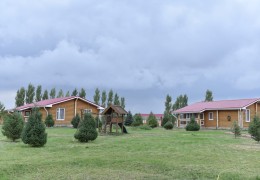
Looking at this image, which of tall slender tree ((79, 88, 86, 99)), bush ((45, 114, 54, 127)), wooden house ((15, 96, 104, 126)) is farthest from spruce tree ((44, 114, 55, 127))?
tall slender tree ((79, 88, 86, 99))

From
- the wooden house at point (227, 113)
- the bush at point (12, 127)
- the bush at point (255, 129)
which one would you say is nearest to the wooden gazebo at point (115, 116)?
the bush at point (12, 127)

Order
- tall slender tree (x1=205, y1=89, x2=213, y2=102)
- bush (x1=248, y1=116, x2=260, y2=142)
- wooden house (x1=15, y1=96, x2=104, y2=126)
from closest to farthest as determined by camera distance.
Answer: bush (x1=248, y1=116, x2=260, y2=142) → wooden house (x1=15, y1=96, x2=104, y2=126) → tall slender tree (x1=205, y1=89, x2=213, y2=102)

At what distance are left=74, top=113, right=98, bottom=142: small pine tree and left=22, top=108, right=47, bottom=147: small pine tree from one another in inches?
104

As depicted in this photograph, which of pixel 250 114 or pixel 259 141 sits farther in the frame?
pixel 250 114

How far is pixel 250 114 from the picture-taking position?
1446 inches

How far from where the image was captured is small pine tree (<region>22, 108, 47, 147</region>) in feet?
49.4

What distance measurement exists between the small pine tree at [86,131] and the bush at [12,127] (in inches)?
137

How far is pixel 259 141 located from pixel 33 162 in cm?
1431

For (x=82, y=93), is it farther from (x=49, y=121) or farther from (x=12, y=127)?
(x=12, y=127)

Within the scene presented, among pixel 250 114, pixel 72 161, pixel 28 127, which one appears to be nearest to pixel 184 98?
pixel 250 114

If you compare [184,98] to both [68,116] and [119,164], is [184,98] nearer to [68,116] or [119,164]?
[68,116]

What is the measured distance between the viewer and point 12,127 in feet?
60.5

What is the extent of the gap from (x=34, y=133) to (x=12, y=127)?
3.90m

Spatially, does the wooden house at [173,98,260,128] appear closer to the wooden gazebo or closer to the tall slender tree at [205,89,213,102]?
the wooden gazebo
